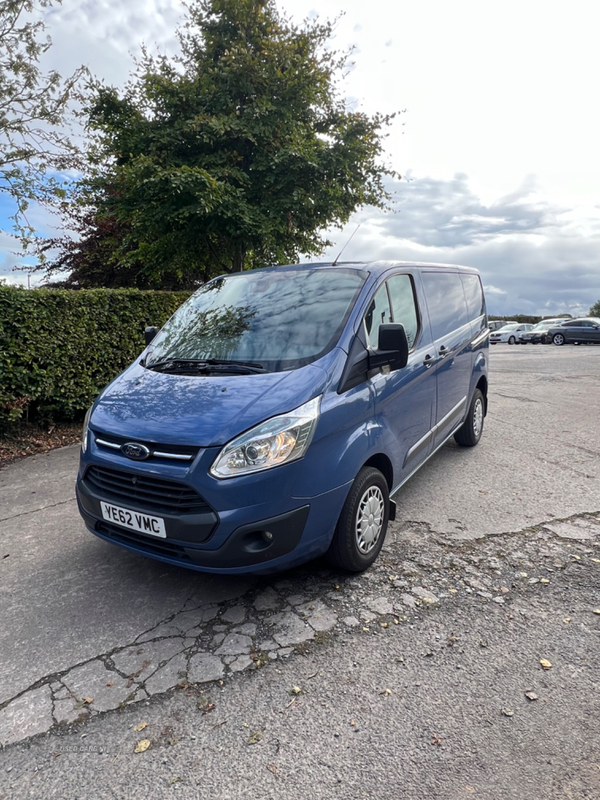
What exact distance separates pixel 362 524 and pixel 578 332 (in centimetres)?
3315

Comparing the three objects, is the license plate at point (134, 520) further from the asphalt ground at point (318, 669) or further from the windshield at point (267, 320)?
the windshield at point (267, 320)

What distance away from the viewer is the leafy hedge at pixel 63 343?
603cm

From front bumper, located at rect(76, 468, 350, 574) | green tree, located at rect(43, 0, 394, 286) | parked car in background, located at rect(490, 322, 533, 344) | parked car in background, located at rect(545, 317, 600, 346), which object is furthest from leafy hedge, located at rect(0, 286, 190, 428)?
parked car in background, located at rect(490, 322, 533, 344)

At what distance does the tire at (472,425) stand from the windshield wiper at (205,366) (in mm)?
3292

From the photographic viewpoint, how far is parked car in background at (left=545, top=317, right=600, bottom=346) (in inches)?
1201

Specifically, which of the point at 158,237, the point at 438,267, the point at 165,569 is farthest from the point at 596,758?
the point at 158,237

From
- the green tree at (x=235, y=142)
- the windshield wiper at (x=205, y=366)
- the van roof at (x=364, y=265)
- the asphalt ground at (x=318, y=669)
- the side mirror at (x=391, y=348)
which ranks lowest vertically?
the asphalt ground at (x=318, y=669)

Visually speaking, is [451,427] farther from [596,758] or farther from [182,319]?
[596,758]

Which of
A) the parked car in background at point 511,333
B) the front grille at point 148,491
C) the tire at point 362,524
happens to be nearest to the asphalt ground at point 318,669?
the tire at point 362,524

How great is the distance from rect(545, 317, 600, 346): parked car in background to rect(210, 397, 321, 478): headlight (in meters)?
33.1

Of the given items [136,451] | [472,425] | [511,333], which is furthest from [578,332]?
[136,451]

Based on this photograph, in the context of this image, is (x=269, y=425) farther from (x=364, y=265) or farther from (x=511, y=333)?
(x=511, y=333)

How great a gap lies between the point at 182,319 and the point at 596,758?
11.8 ft

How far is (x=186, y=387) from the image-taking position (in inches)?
119
